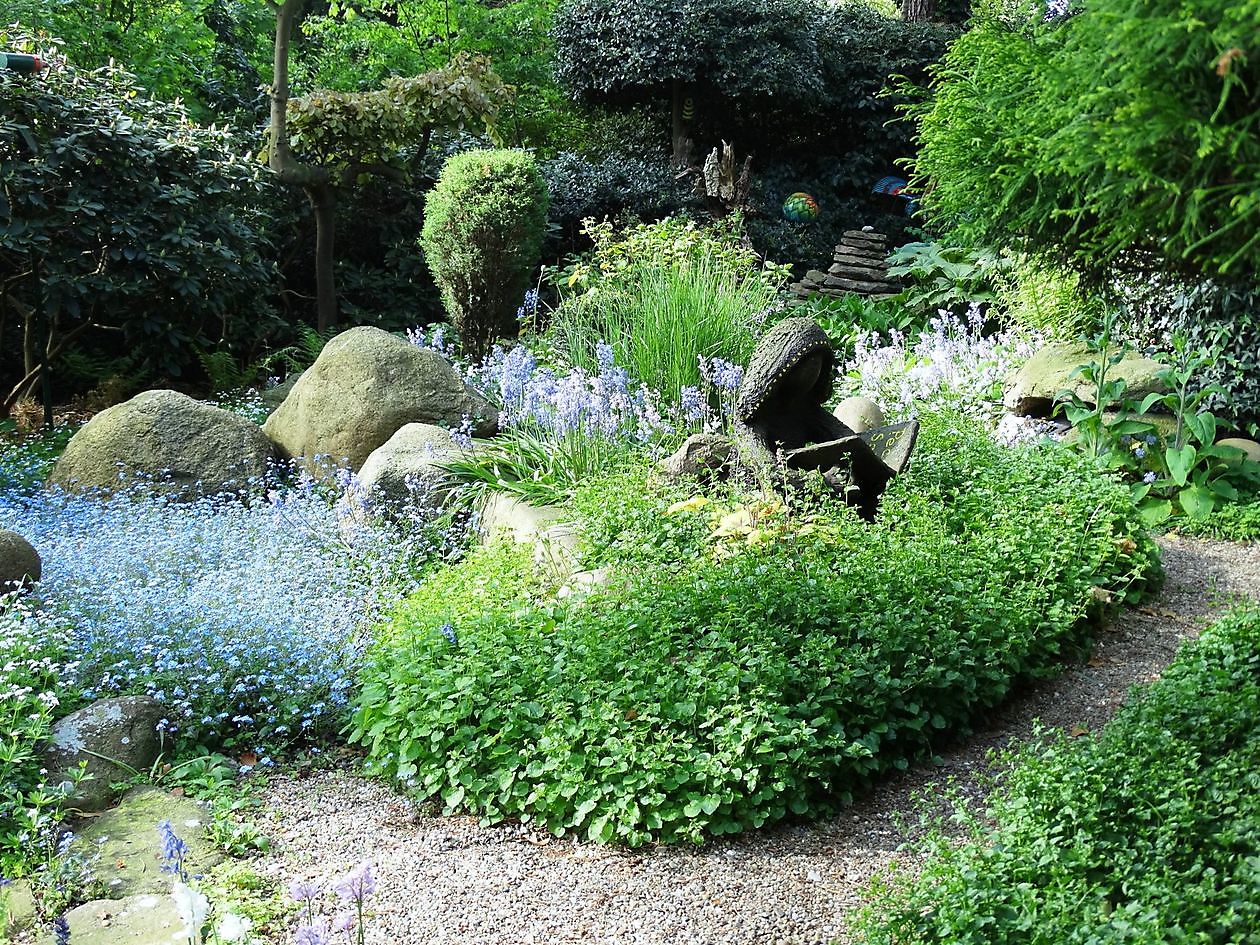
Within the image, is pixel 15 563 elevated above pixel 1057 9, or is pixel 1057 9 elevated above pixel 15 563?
pixel 1057 9

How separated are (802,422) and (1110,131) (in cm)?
327

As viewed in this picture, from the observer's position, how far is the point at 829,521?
5070 mm

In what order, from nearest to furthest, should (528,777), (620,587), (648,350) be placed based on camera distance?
(528,777) < (620,587) < (648,350)

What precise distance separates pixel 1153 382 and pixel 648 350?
11.0ft

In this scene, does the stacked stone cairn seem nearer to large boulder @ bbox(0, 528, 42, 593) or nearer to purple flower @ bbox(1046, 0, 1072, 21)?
large boulder @ bbox(0, 528, 42, 593)

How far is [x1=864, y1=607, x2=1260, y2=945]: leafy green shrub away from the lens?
264 cm

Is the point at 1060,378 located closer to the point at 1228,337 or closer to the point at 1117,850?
the point at 1228,337

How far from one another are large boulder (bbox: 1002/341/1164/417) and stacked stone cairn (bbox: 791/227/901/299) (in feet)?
15.0

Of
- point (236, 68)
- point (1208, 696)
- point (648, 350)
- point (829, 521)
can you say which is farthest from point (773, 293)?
point (236, 68)

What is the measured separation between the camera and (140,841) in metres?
3.68

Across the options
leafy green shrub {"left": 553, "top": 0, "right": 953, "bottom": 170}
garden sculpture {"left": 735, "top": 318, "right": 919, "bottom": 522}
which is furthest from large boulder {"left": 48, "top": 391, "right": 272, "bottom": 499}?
leafy green shrub {"left": 553, "top": 0, "right": 953, "bottom": 170}

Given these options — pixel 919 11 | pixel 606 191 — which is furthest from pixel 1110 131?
pixel 919 11

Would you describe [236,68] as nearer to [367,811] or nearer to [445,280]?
[445,280]

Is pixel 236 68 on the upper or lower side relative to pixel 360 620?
upper
